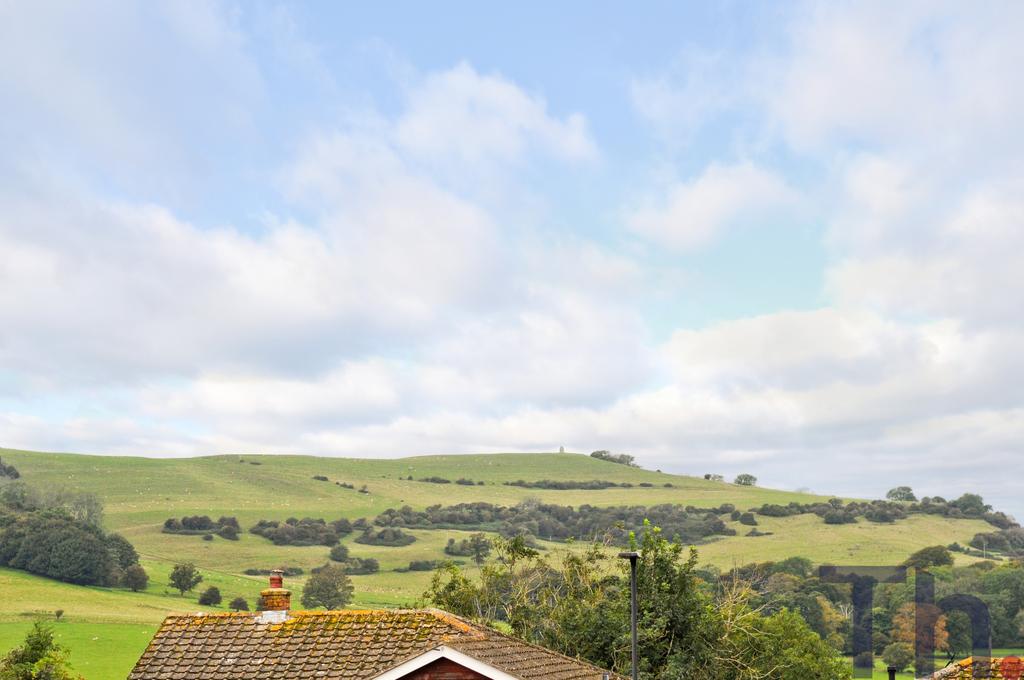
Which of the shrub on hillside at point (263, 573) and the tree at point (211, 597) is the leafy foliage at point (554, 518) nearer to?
the shrub on hillside at point (263, 573)

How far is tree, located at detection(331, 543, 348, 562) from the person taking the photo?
413ft

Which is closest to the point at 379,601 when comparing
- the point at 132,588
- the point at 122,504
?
the point at 132,588

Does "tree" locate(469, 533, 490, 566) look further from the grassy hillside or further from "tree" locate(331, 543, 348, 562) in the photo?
"tree" locate(331, 543, 348, 562)

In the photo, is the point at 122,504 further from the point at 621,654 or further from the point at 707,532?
the point at 621,654

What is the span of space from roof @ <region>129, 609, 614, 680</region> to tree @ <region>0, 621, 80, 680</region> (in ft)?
50.6

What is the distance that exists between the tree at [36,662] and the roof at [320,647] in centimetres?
1541

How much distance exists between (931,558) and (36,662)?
86.5 m

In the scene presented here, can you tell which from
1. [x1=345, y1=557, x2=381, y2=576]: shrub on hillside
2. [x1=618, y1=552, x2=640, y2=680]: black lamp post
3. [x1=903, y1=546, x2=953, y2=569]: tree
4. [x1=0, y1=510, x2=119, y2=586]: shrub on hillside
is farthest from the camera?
[x1=345, y1=557, x2=381, y2=576]: shrub on hillside

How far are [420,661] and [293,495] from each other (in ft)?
511

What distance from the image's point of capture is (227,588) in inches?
3912

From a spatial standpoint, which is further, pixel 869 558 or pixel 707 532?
pixel 707 532

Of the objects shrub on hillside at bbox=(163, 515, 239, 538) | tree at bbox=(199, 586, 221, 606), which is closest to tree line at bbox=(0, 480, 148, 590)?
tree at bbox=(199, 586, 221, 606)

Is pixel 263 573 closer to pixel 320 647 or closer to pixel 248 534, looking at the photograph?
pixel 248 534

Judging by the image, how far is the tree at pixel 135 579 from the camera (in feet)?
323
